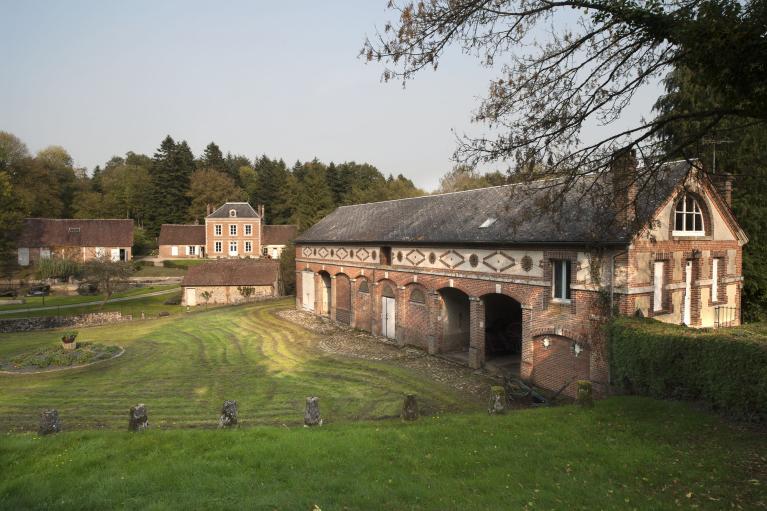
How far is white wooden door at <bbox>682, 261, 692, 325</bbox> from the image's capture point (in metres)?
16.3

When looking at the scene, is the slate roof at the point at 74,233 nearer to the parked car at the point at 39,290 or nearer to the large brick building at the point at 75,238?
the large brick building at the point at 75,238

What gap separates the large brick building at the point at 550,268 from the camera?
1401 centimetres

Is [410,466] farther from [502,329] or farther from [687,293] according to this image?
[502,329]

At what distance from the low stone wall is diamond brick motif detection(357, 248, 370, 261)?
17.5m

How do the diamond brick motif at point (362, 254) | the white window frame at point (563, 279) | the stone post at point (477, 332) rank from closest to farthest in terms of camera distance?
the white window frame at point (563, 279) → the stone post at point (477, 332) → the diamond brick motif at point (362, 254)

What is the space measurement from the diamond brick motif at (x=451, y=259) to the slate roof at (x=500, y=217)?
59 cm

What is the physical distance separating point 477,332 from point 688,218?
337 inches

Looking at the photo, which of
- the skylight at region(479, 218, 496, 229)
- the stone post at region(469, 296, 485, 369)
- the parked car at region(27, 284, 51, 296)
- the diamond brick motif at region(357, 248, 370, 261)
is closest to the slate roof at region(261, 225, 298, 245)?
the parked car at region(27, 284, 51, 296)

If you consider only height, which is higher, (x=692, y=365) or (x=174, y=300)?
(x=692, y=365)

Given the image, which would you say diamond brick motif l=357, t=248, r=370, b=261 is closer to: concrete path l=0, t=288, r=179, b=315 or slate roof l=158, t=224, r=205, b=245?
concrete path l=0, t=288, r=179, b=315

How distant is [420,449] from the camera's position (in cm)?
893

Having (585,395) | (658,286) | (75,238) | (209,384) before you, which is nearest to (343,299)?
(209,384)

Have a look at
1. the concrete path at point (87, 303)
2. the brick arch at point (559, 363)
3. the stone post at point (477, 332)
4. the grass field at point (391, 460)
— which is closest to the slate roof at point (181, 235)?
the concrete path at point (87, 303)

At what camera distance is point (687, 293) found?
1641 centimetres
